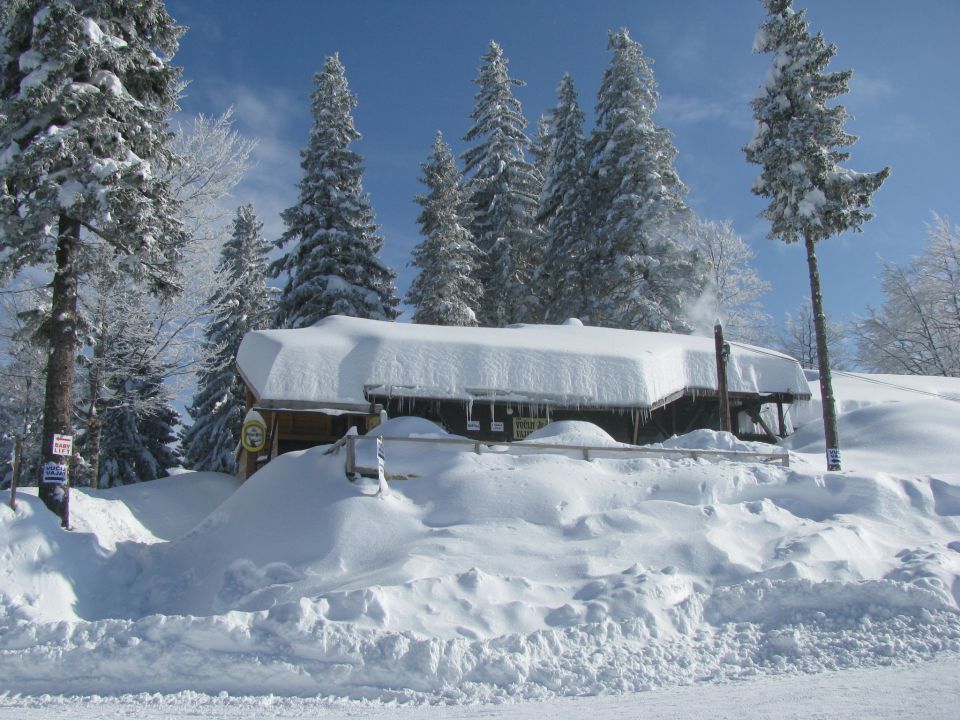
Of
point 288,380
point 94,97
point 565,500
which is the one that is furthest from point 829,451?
point 94,97

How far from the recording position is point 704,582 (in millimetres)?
8805

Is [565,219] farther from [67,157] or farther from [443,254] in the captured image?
[67,157]

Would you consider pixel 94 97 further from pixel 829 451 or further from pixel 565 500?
pixel 829 451

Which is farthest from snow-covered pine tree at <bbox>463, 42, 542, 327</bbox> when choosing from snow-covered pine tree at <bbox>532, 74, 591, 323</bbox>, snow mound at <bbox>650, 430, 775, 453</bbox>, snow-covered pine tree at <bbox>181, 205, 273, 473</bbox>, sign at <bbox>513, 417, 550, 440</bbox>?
snow mound at <bbox>650, 430, 775, 453</bbox>

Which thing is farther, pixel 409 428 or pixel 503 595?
pixel 409 428

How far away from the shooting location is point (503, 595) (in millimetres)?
8281

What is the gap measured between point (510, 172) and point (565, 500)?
24.2 m

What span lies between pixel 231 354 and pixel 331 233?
637 cm

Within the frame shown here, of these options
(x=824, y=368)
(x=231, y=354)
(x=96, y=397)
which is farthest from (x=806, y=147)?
(x=231, y=354)

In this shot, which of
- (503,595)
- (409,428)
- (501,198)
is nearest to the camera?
(503,595)

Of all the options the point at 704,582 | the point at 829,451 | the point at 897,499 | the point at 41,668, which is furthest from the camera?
the point at 829,451

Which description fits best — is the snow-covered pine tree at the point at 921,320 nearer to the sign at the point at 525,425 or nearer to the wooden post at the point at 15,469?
the sign at the point at 525,425

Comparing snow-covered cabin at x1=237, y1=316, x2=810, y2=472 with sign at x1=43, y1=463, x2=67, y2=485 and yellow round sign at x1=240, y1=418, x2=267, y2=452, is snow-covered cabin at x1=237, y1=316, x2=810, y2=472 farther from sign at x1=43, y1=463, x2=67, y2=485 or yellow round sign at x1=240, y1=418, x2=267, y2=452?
sign at x1=43, y1=463, x2=67, y2=485

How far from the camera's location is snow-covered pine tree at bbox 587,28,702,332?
2575cm
